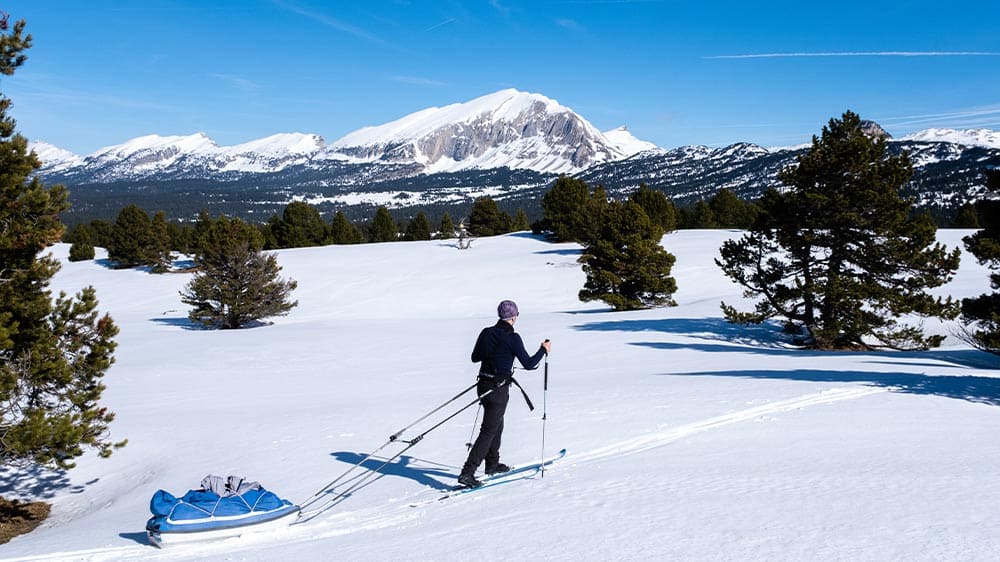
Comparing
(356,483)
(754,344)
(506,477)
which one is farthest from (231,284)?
(506,477)

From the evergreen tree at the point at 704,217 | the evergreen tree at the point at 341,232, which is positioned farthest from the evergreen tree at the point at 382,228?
the evergreen tree at the point at 704,217

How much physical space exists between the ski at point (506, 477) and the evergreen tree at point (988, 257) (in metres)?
12.9

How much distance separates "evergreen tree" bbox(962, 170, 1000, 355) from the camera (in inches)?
617

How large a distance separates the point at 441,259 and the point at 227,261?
28899mm

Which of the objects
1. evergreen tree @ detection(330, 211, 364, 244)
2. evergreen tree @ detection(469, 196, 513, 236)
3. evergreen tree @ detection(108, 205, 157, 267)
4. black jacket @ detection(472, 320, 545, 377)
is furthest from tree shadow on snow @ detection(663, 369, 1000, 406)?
evergreen tree @ detection(469, 196, 513, 236)

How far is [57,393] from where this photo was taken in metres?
9.77

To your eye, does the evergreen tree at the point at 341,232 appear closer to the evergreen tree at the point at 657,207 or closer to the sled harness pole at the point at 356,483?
the evergreen tree at the point at 657,207

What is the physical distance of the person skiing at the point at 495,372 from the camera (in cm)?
780

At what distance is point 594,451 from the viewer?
9.05 metres

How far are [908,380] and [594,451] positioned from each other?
307 inches

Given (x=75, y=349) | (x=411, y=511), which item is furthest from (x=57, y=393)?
(x=411, y=511)

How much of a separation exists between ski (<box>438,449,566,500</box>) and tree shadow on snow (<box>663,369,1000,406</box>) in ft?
24.5

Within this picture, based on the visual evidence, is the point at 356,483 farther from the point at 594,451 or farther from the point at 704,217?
the point at 704,217

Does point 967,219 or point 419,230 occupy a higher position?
point 967,219
